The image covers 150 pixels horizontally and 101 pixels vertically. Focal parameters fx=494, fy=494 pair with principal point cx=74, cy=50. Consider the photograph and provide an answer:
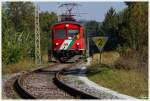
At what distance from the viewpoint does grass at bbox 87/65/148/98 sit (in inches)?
549

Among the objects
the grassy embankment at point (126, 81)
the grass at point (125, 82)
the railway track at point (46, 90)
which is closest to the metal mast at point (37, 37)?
the grassy embankment at point (126, 81)

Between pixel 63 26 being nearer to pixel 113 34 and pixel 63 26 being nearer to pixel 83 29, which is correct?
pixel 83 29

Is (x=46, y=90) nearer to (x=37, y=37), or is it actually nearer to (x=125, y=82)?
(x=125, y=82)

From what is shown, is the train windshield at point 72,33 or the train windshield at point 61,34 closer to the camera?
the train windshield at point 72,33

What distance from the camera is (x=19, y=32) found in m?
32.2

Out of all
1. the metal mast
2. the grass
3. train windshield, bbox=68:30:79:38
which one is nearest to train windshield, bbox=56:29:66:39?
train windshield, bbox=68:30:79:38

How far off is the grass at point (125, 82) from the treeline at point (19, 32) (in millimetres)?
7087

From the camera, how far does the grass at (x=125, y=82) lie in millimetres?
13953

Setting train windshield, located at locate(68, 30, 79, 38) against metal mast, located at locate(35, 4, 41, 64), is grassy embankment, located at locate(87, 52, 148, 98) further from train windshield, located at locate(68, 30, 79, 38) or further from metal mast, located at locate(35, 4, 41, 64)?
metal mast, located at locate(35, 4, 41, 64)

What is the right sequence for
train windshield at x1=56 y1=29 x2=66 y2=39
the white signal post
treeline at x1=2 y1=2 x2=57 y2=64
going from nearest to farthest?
the white signal post < treeline at x1=2 y1=2 x2=57 y2=64 < train windshield at x1=56 y1=29 x2=66 y2=39

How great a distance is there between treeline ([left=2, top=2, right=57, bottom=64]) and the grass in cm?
709

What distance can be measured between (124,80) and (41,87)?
306cm

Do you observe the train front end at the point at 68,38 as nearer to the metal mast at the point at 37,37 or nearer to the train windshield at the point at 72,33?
the train windshield at the point at 72,33

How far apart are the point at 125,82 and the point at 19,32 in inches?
668
